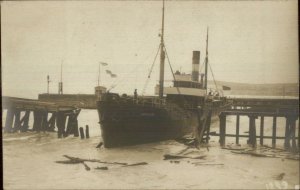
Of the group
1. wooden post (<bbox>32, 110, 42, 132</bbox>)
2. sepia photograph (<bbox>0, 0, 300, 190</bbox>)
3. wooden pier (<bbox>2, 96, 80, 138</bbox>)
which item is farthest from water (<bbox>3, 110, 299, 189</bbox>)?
wooden post (<bbox>32, 110, 42, 132</bbox>)

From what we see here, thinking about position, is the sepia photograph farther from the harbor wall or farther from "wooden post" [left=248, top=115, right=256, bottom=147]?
the harbor wall

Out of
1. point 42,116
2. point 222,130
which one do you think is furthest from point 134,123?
point 42,116

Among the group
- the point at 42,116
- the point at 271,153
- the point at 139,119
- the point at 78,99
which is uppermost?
the point at 139,119

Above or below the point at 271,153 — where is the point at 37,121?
above

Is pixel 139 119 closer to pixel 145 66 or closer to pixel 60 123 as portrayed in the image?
pixel 145 66

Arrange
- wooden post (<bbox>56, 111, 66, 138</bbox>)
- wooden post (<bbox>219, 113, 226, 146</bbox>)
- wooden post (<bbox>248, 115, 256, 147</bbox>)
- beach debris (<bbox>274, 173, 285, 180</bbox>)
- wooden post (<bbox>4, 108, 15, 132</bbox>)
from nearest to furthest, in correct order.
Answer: beach debris (<bbox>274, 173, 285, 180</bbox>) → wooden post (<bbox>248, 115, 256, 147</bbox>) → wooden post (<bbox>219, 113, 226, 146</bbox>) → wooden post (<bbox>4, 108, 15, 132</bbox>) → wooden post (<bbox>56, 111, 66, 138</bbox>)

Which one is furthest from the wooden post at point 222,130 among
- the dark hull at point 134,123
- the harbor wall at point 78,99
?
the harbor wall at point 78,99
